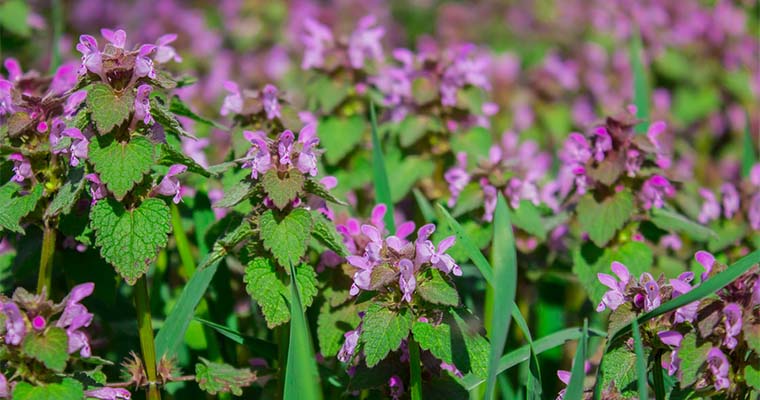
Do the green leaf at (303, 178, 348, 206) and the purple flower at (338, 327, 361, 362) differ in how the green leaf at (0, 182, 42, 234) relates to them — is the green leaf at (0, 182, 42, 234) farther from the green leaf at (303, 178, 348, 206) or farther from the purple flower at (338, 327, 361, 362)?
the purple flower at (338, 327, 361, 362)

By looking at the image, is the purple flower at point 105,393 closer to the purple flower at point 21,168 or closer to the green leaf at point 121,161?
the green leaf at point 121,161

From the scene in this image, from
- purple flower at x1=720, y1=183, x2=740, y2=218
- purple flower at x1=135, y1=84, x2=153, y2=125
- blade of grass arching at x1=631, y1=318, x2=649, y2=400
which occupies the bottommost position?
purple flower at x1=720, y1=183, x2=740, y2=218

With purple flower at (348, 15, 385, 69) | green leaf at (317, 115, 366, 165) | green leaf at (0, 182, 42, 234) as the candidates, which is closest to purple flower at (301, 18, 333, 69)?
purple flower at (348, 15, 385, 69)

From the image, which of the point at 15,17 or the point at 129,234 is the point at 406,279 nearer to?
the point at 129,234

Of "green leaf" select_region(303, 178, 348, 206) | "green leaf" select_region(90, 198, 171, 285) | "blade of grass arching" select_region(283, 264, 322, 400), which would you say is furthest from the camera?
"green leaf" select_region(303, 178, 348, 206)

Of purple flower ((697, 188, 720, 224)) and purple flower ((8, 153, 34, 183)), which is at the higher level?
purple flower ((8, 153, 34, 183))

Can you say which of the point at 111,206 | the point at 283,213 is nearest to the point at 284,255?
the point at 283,213

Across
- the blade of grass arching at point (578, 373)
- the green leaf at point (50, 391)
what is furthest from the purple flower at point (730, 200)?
the green leaf at point (50, 391)
